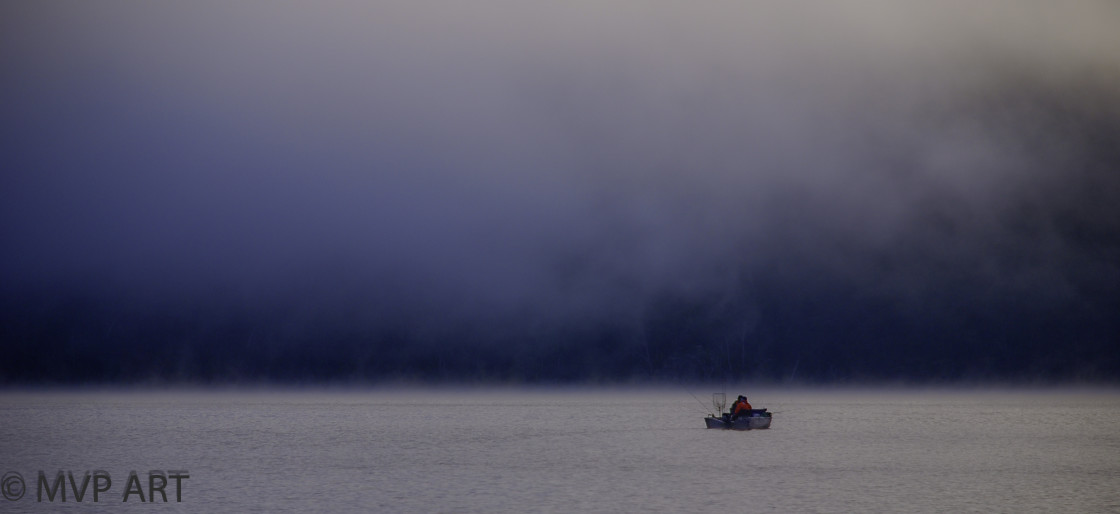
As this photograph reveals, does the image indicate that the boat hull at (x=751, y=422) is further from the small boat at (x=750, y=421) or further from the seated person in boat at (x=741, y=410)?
the seated person in boat at (x=741, y=410)

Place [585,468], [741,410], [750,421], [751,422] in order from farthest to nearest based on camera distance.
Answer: [750,421]
[751,422]
[741,410]
[585,468]

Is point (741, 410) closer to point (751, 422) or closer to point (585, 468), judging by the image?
point (751, 422)

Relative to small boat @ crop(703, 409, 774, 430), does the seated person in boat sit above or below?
above

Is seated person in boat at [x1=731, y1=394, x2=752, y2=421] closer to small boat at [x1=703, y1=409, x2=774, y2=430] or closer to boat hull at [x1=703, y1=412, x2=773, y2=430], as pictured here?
small boat at [x1=703, y1=409, x2=774, y2=430]

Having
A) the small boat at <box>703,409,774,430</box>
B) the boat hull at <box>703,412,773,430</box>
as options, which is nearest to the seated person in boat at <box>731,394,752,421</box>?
the small boat at <box>703,409,774,430</box>

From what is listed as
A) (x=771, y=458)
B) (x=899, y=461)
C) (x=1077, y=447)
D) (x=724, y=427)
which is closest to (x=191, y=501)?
(x=771, y=458)

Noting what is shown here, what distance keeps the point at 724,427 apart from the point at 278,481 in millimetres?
60074

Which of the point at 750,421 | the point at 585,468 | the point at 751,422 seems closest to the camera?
the point at 585,468

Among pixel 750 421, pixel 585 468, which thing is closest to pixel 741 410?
pixel 750 421

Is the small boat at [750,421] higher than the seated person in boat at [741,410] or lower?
lower

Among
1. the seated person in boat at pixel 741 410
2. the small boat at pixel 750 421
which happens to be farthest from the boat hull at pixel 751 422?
the seated person in boat at pixel 741 410

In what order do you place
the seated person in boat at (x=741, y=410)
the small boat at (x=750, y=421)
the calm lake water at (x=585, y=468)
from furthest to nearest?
the seated person in boat at (x=741, y=410), the small boat at (x=750, y=421), the calm lake water at (x=585, y=468)

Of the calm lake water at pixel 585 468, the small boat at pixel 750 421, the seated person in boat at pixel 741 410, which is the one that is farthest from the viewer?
the seated person in boat at pixel 741 410

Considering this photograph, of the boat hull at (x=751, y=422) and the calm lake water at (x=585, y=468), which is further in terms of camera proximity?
the boat hull at (x=751, y=422)
